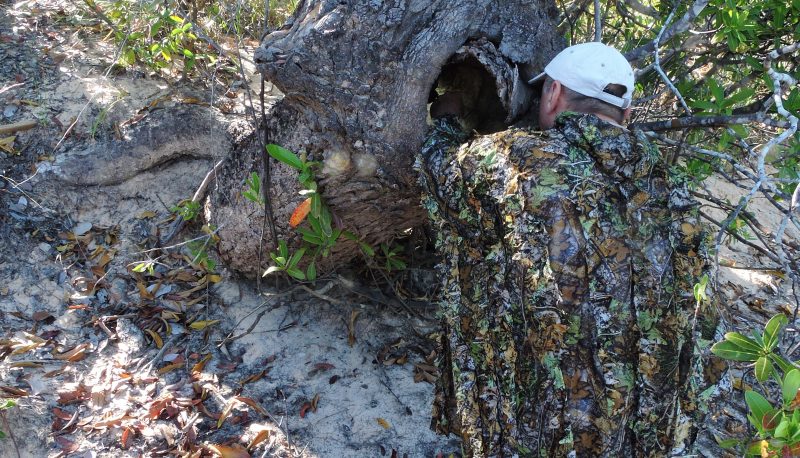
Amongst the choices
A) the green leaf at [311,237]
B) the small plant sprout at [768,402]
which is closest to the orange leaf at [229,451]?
the green leaf at [311,237]

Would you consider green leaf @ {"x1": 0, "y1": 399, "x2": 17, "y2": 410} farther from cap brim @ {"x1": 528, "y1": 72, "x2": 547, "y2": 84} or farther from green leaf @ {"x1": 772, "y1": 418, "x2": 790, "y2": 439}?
green leaf @ {"x1": 772, "y1": 418, "x2": 790, "y2": 439}

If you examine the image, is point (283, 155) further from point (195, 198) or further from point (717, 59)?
point (717, 59)

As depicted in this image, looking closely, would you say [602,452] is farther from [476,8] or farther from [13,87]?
[13,87]

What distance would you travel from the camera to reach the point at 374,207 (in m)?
3.00

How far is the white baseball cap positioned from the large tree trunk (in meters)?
0.26

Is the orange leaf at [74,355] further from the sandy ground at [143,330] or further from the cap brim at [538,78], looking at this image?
the cap brim at [538,78]

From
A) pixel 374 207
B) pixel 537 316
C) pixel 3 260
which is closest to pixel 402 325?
pixel 374 207

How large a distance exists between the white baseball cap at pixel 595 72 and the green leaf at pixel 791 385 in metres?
1.23

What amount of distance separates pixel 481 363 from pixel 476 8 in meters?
1.40

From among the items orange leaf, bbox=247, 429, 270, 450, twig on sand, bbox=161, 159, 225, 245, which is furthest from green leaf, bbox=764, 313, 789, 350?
twig on sand, bbox=161, 159, 225, 245

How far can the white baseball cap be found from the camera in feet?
7.95

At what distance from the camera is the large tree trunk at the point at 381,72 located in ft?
8.57

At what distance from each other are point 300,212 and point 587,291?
1.28 metres

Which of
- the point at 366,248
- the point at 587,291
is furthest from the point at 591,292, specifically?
the point at 366,248
